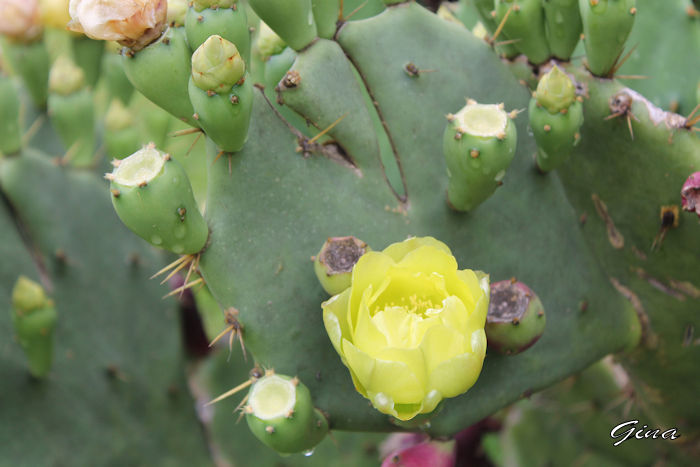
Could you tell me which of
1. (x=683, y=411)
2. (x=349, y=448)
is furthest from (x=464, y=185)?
(x=349, y=448)

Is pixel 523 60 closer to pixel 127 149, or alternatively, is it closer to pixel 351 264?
pixel 351 264

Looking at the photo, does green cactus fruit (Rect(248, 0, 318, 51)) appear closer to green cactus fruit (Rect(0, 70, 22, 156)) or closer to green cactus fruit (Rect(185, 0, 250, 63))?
green cactus fruit (Rect(185, 0, 250, 63))

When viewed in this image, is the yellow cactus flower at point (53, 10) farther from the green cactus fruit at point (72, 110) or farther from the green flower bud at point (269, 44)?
the green flower bud at point (269, 44)

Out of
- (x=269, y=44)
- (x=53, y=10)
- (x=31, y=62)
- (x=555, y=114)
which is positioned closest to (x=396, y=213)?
(x=555, y=114)

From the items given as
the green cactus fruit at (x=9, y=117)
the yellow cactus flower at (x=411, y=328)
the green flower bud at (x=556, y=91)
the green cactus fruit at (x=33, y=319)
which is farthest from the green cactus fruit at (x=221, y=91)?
the green cactus fruit at (x=9, y=117)

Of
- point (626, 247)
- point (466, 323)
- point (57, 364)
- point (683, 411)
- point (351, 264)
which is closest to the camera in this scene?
point (466, 323)

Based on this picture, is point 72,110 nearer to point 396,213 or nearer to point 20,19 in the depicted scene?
point 20,19
